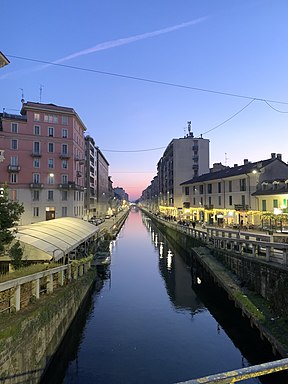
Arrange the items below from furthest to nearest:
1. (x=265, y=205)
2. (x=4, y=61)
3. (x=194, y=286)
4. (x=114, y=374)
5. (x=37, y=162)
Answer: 1. (x=37, y=162)
2. (x=265, y=205)
3. (x=194, y=286)
4. (x=4, y=61)
5. (x=114, y=374)

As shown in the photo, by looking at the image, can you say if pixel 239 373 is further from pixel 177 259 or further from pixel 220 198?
pixel 220 198

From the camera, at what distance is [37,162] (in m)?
54.9

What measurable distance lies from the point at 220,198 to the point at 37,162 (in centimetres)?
3573

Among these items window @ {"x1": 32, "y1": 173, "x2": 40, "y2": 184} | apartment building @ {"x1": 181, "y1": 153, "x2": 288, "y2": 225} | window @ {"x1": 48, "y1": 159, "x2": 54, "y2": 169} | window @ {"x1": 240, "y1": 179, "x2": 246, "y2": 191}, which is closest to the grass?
apartment building @ {"x1": 181, "y1": 153, "x2": 288, "y2": 225}

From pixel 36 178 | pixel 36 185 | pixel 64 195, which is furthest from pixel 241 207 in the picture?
pixel 36 178

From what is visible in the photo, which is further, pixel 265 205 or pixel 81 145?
pixel 81 145

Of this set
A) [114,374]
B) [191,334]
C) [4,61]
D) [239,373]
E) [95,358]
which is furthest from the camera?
[4,61]

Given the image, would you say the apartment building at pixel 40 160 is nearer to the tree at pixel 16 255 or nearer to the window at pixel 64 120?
the window at pixel 64 120

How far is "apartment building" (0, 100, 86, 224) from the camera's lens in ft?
173

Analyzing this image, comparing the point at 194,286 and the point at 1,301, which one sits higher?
the point at 1,301

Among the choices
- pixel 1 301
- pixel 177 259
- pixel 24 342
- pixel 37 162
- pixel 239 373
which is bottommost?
pixel 177 259

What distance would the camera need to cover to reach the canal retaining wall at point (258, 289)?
1280cm

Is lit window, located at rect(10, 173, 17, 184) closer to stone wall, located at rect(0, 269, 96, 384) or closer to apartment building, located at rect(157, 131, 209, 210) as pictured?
stone wall, located at rect(0, 269, 96, 384)

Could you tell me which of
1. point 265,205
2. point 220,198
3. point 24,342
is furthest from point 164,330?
point 220,198
